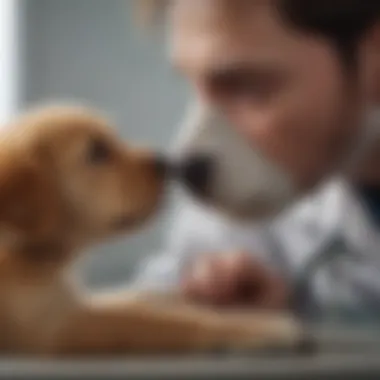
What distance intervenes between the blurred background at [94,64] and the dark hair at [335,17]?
9 cm

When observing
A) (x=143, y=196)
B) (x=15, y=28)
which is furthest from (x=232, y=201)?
(x=15, y=28)

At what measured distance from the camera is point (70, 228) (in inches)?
20.0

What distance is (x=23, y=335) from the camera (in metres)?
0.51

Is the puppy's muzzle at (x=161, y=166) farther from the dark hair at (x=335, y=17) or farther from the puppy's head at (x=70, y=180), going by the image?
the dark hair at (x=335, y=17)

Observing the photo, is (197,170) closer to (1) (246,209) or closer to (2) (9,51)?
(1) (246,209)

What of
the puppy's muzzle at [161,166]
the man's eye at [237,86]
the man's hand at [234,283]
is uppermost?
the man's eye at [237,86]

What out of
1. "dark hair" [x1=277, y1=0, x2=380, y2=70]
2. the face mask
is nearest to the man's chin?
the face mask

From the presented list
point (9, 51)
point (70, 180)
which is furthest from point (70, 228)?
point (9, 51)

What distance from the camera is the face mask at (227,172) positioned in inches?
21.6

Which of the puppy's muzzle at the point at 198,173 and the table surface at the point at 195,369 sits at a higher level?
the puppy's muzzle at the point at 198,173

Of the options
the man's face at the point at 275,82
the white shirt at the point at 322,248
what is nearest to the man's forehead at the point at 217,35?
the man's face at the point at 275,82

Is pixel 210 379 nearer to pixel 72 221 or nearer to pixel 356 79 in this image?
pixel 72 221

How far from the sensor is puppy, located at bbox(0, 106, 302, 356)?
Result: 1.62 ft

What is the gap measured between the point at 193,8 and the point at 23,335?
225mm
